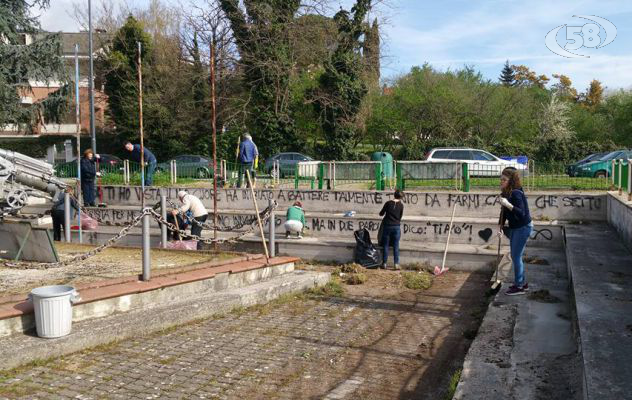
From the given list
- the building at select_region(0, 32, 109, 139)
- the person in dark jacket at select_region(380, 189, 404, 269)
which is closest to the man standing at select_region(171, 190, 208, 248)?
the person in dark jacket at select_region(380, 189, 404, 269)

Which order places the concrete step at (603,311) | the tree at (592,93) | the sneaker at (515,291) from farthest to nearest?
1. the tree at (592,93)
2. the sneaker at (515,291)
3. the concrete step at (603,311)

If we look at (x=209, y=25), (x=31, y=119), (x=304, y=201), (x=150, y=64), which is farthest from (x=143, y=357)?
(x=150, y=64)

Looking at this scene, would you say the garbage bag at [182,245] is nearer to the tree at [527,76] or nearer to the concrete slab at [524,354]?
the concrete slab at [524,354]

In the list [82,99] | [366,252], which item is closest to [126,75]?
[82,99]

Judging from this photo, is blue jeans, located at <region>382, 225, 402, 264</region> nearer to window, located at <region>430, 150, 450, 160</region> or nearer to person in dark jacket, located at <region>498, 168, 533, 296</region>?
person in dark jacket, located at <region>498, 168, 533, 296</region>

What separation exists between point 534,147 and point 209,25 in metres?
21.4

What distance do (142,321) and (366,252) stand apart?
661 cm

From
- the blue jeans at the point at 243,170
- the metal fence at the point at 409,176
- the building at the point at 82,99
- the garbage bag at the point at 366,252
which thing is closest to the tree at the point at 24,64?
the metal fence at the point at 409,176

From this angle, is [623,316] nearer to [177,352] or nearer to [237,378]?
[237,378]

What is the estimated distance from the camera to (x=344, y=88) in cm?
3391

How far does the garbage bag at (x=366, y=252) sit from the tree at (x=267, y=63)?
22.1m

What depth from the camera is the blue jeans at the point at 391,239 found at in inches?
510

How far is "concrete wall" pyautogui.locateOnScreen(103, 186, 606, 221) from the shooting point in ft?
49.5

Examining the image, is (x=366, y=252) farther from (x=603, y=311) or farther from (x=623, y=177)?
(x=603, y=311)
